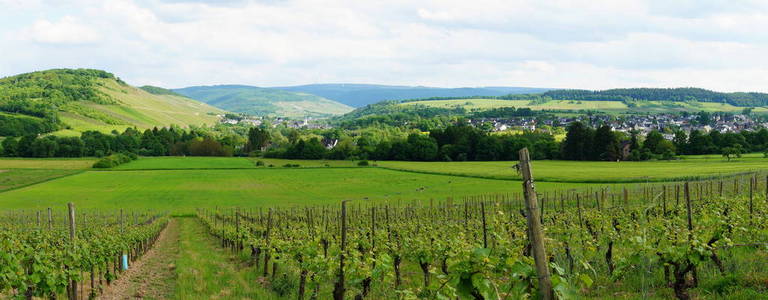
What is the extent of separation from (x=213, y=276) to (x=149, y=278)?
2.57m

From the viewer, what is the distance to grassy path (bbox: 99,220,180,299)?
17.7 meters

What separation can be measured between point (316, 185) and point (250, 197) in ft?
38.7

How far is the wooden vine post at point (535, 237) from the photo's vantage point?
599 centimetres

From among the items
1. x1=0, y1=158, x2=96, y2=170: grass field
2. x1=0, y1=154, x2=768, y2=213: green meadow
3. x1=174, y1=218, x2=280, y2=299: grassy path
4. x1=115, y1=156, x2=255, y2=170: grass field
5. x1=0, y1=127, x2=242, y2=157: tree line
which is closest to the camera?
x1=174, y1=218, x2=280, y2=299: grassy path

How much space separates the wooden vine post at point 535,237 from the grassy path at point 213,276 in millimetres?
11568

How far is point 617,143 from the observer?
327 feet

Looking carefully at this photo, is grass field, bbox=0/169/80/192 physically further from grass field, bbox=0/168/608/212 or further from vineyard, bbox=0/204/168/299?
vineyard, bbox=0/204/168/299

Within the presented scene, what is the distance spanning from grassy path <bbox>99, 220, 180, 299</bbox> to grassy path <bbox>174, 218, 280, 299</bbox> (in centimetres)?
43

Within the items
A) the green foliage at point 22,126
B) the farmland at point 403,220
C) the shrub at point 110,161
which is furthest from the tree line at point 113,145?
the green foliage at point 22,126

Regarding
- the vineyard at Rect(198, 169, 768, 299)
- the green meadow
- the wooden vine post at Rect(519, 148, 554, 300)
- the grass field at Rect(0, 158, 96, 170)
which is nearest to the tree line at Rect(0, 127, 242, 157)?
the grass field at Rect(0, 158, 96, 170)

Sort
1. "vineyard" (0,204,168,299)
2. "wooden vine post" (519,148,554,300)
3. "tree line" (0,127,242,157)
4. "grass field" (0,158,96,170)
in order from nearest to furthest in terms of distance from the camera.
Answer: "wooden vine post" (519,148,554,300)
"vineyard" (0,204,168,299)
"grass field" (0,158,96,170)
"tree line" (0,127,242,157)

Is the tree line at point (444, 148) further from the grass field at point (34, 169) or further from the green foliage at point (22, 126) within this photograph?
the green foliage at point (22, 126)

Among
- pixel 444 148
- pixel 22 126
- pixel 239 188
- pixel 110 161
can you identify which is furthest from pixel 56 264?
pixel 22 126

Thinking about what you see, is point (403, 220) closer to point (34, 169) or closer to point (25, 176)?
point (25, 176)
